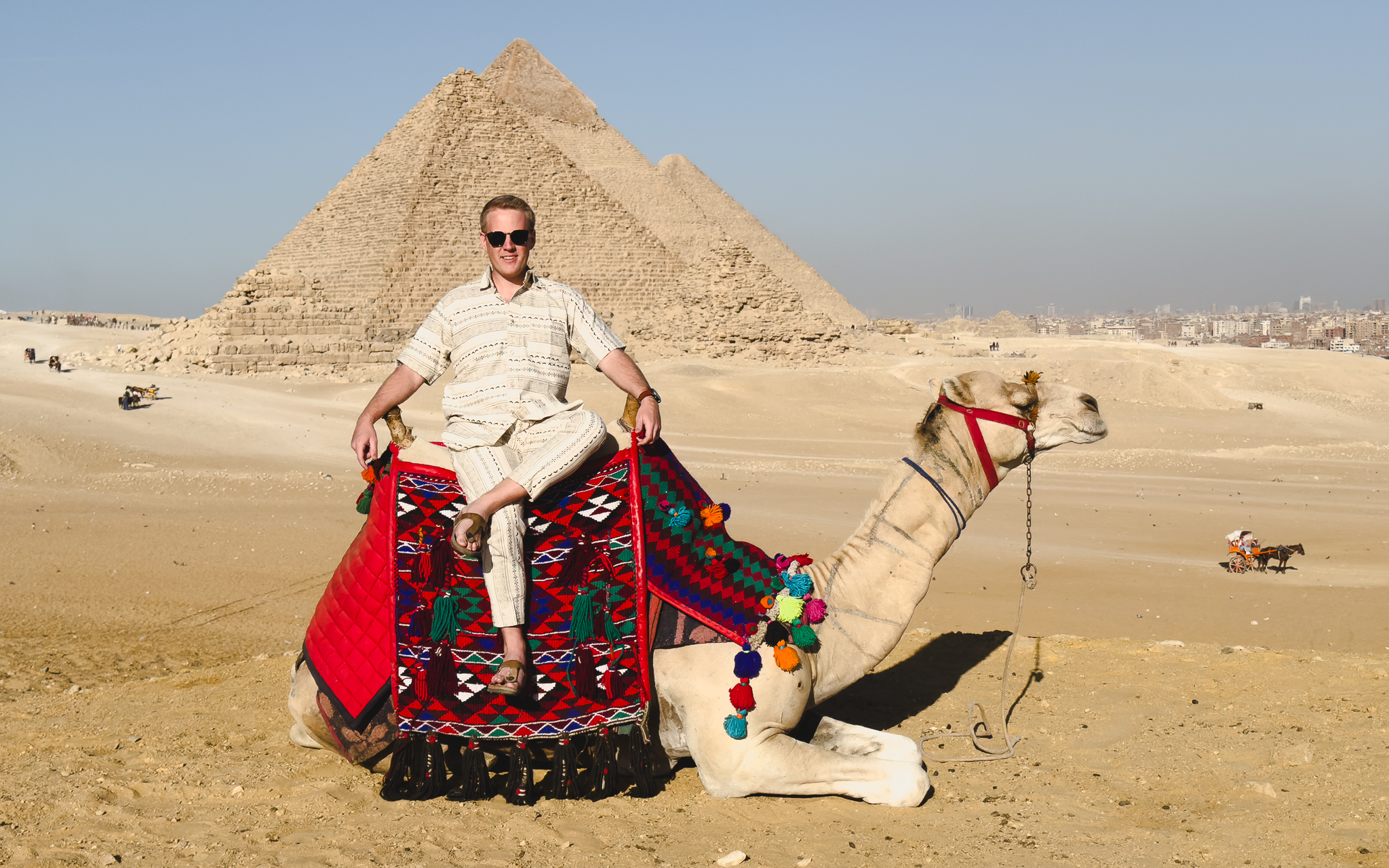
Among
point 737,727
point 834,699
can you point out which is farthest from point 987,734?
point 737,727

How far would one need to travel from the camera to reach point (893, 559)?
3354 millimetres

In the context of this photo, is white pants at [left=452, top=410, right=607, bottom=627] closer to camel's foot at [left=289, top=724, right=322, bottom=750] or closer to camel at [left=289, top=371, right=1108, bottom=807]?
camel at [left=289, top=371, right=1108, bottom=807]

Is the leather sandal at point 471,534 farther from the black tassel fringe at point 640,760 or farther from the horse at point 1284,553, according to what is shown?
the horse at point 1284,553

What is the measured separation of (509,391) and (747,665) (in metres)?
1.01

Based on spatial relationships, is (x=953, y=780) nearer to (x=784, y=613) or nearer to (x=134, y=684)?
(x=784, y=613)

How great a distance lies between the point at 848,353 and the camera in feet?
139

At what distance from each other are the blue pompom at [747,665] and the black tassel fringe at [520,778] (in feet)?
2.15

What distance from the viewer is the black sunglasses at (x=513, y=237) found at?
317cm

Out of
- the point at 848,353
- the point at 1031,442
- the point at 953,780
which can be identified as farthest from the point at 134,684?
the point at 848,353

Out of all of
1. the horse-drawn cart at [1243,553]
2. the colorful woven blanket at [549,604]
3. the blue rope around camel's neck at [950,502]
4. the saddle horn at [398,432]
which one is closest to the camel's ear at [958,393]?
the blue rope around camel's neck at [950,502]

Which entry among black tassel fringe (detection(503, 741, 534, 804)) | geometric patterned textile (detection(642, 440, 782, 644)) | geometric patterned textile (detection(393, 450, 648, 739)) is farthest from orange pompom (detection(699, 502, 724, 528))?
black tassel fringe (detection(503, 741, 534, 804))

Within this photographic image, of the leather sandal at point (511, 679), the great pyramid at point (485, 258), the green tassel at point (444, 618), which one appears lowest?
the leather sandal at point (511, 679)

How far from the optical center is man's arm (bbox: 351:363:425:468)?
3162mm

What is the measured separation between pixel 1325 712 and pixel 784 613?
2398 millimetres
